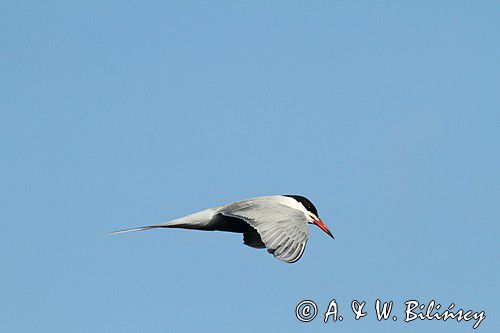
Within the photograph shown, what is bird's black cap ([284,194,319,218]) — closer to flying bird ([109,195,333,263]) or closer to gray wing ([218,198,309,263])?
flying bird ([109,195,333,263])

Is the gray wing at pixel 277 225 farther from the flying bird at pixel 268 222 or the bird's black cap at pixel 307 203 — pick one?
the bird's black cap at pixel 307 203

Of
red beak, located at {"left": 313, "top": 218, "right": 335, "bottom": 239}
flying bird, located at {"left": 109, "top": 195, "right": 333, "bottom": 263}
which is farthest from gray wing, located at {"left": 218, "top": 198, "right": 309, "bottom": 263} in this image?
red beak, located at {"left": 313, "top": 218, "right": 335, "bottom": 239}

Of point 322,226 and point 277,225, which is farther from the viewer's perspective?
point 322,226

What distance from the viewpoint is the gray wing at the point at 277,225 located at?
11.4 metres

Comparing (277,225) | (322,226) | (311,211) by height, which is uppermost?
(277,225)

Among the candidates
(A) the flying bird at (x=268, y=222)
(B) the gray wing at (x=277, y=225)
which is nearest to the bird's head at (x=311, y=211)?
(A) the flying bird at (x=268, y=222)

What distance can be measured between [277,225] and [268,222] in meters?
0.29

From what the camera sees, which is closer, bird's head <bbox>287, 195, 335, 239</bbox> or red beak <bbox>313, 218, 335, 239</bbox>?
red beak <bbox>313, 218, 335, 239</bbox>

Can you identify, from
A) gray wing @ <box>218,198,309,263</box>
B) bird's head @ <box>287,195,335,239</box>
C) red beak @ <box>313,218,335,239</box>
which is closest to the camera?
gray wing @ <box>218,198,309,263</box>

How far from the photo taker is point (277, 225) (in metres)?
12.1

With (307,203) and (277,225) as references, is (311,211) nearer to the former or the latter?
(307,203)

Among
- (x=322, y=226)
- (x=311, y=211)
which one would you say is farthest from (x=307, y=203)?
(x=322, y=226)

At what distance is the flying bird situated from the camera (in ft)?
37.8

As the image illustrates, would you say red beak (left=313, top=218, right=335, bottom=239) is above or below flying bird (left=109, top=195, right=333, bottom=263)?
below
